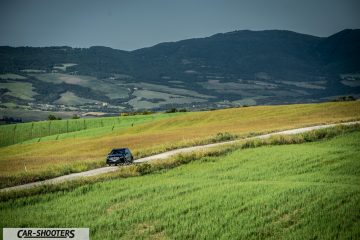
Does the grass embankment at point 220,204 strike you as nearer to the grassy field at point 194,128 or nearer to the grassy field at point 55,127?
the grassy field at point 194,128

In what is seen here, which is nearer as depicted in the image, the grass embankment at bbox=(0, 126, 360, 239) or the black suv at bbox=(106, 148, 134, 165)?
the grass embankment at bbox=(0, 126, 360, 239)

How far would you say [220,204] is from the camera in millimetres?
22062

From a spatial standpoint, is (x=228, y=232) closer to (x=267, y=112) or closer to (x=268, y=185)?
(x=268, y=185)

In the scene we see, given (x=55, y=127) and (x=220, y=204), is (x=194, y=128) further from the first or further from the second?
(x=220, y=204)

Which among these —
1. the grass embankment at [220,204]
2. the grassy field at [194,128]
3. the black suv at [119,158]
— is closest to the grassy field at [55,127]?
the grassy field at [194,128]

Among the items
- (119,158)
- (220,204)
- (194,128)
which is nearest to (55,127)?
(194,128)

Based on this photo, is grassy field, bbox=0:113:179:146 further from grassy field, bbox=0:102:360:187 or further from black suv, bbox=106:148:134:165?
black suv, bbox=106:148:134:165

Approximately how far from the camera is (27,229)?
19594 millimetres

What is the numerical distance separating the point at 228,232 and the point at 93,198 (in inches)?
386

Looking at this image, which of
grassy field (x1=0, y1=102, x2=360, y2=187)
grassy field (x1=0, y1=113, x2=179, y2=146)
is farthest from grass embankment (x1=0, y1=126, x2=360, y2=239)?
grassy field (x1=0, y1=113, x2=179, y2=146)

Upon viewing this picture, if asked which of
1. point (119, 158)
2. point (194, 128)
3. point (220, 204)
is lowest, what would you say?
point (194, 128)

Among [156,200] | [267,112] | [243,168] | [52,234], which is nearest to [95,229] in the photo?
[52,234]

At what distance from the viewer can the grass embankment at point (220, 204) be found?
18.8 metres

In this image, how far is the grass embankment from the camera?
18.8 m
